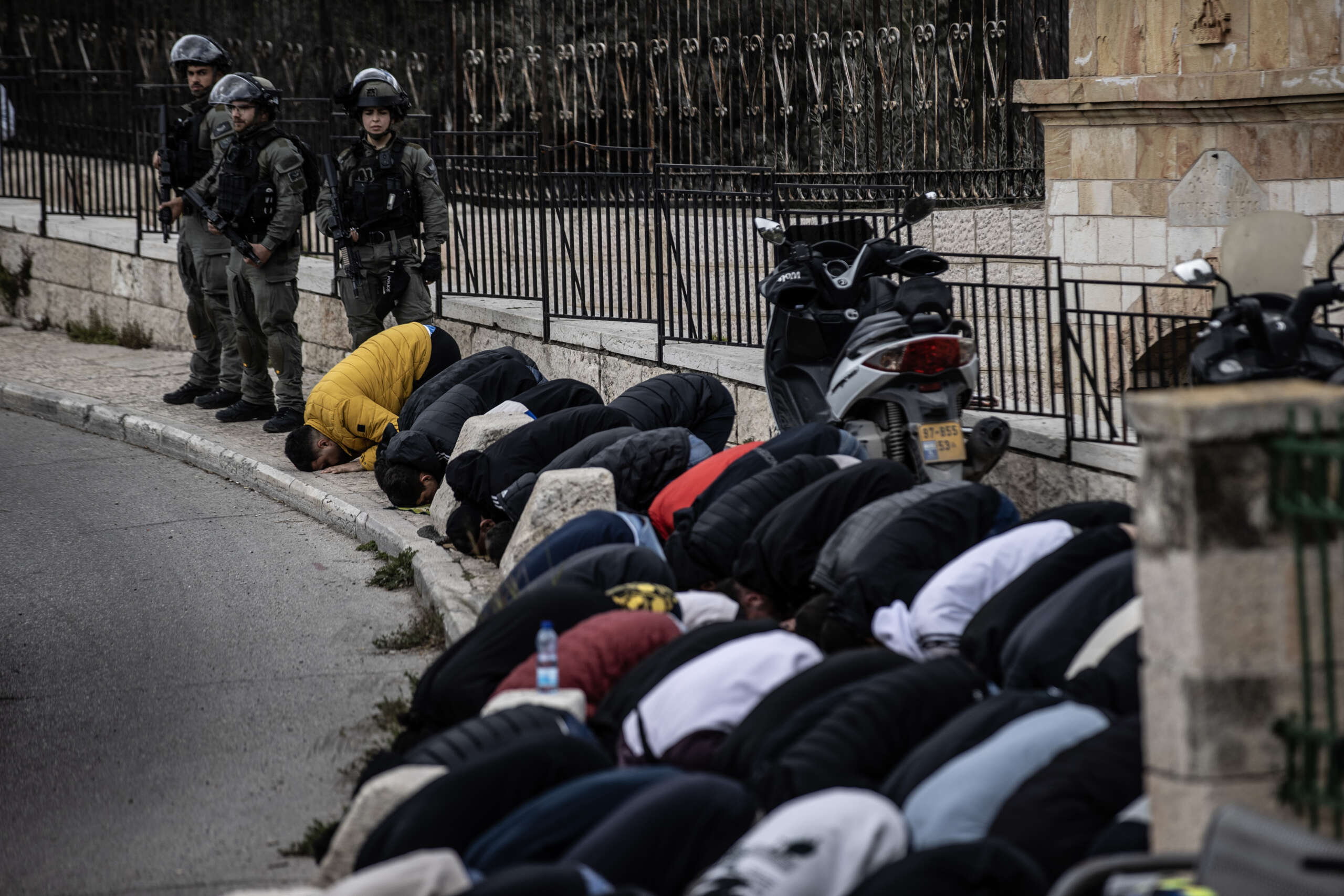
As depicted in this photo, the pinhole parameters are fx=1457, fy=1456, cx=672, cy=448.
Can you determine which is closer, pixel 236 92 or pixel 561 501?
pixel 561 501

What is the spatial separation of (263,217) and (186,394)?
83.6 inches

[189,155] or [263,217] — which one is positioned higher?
[189,155]

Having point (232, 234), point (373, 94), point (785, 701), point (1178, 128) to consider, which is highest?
point (373, 94)

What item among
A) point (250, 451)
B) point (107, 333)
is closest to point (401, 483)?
point (250, 451)

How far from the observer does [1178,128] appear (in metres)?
9.31

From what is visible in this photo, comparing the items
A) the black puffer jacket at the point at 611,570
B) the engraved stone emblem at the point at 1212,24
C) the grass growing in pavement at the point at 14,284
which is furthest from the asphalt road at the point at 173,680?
the grass growing in pavement at the point at 14,284

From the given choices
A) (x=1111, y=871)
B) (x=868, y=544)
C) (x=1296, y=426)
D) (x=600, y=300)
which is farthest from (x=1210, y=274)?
(x=600, y=300)

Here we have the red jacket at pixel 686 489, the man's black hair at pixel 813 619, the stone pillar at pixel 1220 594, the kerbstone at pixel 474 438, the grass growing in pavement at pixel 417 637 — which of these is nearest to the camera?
the stone pillar at pixel 1220 594

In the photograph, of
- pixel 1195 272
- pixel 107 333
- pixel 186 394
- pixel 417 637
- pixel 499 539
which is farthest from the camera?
pixel 107 333

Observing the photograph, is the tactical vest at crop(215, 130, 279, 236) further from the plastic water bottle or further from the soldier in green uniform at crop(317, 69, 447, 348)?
the plastic water bottle

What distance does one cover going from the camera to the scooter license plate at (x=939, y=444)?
6270mm

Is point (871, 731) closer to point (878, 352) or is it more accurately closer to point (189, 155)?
point (878, 352)

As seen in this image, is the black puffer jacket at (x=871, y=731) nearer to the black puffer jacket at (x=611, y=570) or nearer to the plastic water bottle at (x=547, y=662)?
the plastic water bottle at (x=547, y=662)

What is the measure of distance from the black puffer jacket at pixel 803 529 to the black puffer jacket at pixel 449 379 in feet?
12.2
